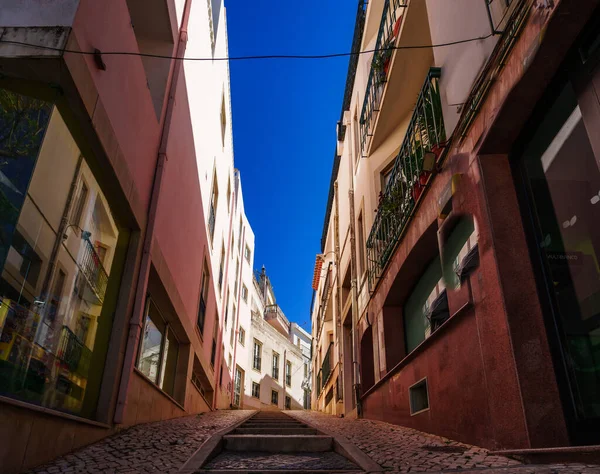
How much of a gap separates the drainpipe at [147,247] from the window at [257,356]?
25.0 m

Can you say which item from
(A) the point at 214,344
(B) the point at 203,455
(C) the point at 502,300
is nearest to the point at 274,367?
(A) the point at 214,344

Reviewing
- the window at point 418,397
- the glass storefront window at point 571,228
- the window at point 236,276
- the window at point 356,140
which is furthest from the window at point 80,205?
the window at point 236,276

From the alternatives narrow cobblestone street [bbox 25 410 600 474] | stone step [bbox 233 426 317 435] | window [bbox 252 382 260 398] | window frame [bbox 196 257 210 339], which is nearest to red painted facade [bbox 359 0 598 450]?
narrow cobblestone street [bbox 25 410 600 474]

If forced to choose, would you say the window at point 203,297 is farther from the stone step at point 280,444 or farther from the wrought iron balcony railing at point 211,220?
the stone step at point 280,444

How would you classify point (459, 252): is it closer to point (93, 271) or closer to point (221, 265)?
point (93, 271)

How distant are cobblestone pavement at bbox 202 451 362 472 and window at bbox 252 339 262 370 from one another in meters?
26.6

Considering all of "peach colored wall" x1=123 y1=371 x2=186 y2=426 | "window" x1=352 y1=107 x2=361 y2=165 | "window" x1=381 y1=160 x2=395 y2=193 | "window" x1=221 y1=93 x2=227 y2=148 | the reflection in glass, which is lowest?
"peach colored wall" x1=123 y1=371 x2=186 y2=426

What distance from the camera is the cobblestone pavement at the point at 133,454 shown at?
339 cm

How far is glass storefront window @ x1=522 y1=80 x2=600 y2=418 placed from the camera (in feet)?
10.9

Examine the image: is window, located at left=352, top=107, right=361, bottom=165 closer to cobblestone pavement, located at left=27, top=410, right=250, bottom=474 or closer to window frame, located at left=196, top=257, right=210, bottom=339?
window frame, located at left=196, top=257, right=210, bottom=339

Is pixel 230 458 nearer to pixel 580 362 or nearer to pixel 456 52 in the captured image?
pixel 580 362

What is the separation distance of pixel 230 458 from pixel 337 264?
12.1 meters

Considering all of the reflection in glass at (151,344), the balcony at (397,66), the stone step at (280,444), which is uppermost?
the balcony at (397,66)

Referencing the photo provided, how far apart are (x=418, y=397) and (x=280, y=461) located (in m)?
2.67
